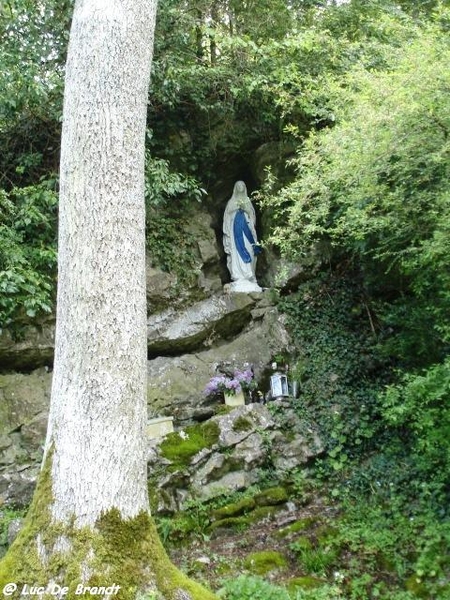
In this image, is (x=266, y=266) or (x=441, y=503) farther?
(x=266, y=266)

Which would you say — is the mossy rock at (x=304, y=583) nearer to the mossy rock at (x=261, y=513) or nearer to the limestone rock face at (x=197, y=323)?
the mossy rock at (x=261, y=513)

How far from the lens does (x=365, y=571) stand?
4.19m

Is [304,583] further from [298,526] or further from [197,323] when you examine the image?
[197,323]

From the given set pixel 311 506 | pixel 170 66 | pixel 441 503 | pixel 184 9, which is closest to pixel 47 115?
pixel 170 66

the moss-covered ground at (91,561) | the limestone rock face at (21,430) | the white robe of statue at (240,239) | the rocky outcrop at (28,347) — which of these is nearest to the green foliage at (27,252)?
the rocky outcrop at (28,347)

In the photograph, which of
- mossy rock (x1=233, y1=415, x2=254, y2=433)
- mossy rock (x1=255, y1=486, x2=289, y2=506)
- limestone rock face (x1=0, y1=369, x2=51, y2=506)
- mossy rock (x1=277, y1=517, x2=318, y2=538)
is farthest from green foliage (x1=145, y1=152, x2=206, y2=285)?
mossy rock (x1=277, y1=517, x2=318, y2=538)

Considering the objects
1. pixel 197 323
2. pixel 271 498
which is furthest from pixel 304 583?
pixel 197 323

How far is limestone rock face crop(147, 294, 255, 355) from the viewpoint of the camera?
720cm

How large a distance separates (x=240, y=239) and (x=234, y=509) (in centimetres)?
408

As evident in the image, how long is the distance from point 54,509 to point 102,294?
1.07 metres

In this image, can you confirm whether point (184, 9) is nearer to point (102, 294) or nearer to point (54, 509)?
point (102, 294)

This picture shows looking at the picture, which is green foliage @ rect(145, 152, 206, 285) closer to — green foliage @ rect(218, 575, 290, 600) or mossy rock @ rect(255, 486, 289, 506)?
mossy rock @ rect(255, 486, 289, 506)

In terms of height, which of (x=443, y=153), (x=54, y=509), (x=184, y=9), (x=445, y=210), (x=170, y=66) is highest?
(x=184, y=9)

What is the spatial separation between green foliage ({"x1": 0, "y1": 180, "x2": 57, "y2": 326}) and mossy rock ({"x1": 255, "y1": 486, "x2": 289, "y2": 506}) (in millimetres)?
2812
